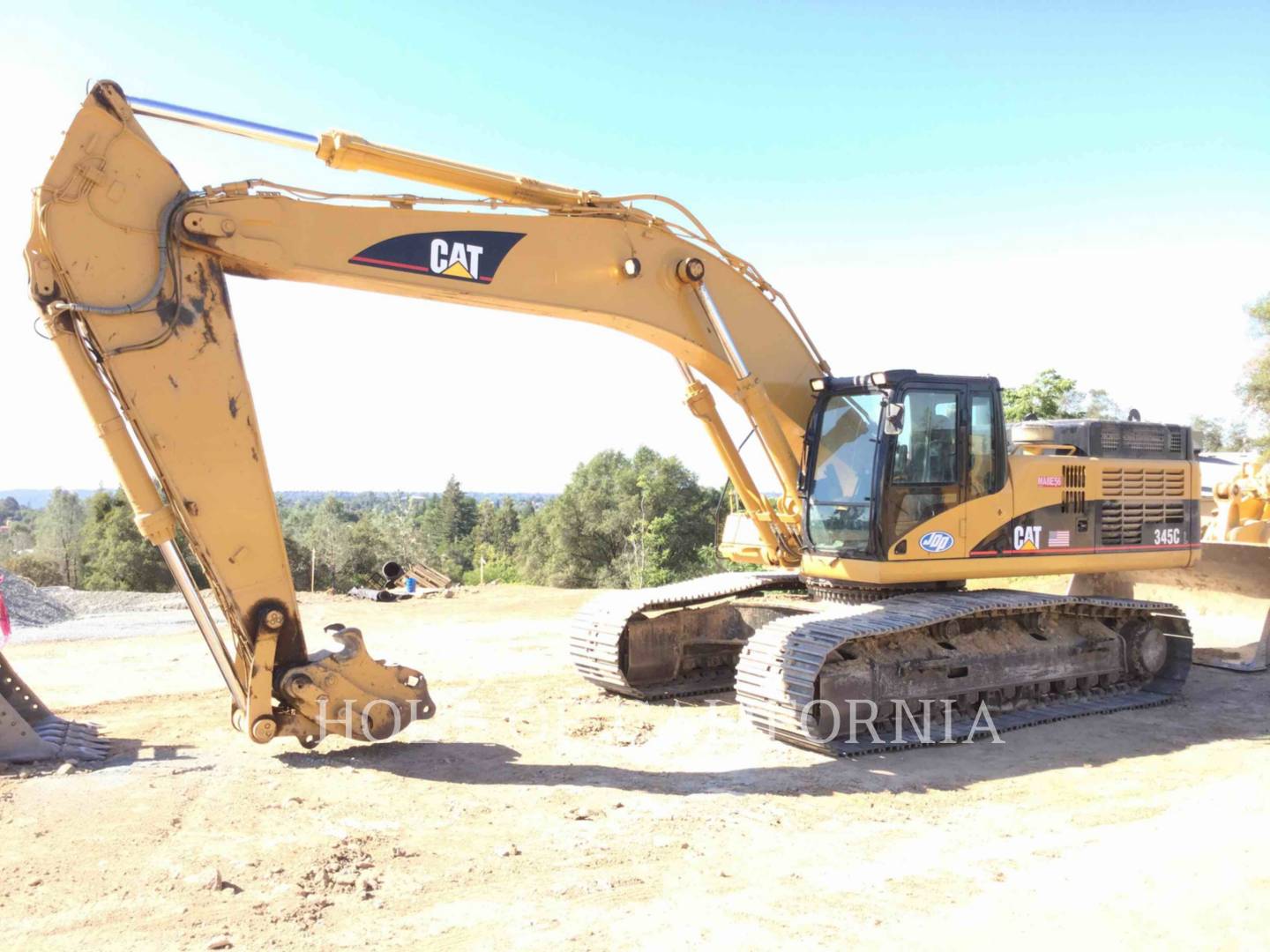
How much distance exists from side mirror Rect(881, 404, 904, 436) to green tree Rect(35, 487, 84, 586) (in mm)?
40459

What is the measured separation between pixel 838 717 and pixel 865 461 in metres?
2.07

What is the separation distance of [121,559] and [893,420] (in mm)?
39214

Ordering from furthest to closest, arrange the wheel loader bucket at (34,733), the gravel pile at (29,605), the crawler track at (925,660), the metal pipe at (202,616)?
the gravel pile at (29,605) → the crawler track at (925,660) → the wheel loader bucket at (34,733) → the metal pipe at (202,616)

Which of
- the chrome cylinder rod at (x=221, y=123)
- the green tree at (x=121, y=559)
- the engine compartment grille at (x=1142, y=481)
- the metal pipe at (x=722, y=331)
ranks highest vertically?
the chrome cylinder rod at (x=221, y=123)

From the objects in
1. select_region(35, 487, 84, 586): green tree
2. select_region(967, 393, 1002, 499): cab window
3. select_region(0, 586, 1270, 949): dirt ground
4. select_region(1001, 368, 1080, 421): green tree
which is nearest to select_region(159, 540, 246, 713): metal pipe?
select_region(0, 586, 1270, 949): dirt ground

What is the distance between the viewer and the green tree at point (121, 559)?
128 feet

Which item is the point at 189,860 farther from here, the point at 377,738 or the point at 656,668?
the point at 656,668

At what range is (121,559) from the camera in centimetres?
3931

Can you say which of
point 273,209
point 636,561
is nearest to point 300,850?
point 273,209

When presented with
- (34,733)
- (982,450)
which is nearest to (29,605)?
(34,733)

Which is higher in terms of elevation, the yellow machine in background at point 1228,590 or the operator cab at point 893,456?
the operator cab at point 893,456

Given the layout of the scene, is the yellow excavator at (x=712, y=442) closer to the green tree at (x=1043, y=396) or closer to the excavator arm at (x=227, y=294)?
the excavator arm at (x=227, y=294)

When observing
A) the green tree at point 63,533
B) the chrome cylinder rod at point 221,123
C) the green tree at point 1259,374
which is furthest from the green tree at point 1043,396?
the green tree at point 63,533

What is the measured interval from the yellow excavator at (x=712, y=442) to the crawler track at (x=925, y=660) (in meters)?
0.03
